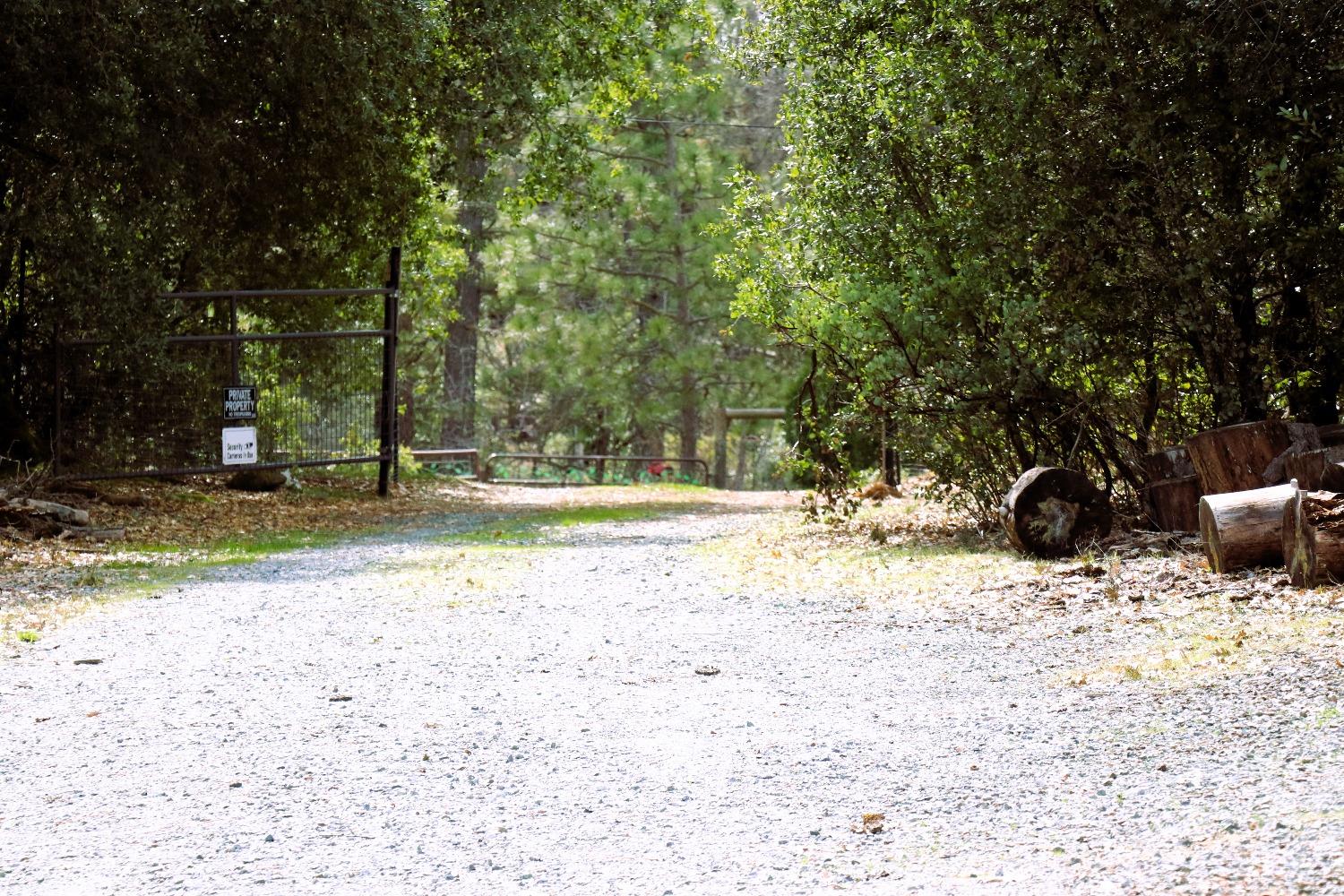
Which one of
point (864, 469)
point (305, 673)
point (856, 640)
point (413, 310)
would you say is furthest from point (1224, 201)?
point (413, 310)

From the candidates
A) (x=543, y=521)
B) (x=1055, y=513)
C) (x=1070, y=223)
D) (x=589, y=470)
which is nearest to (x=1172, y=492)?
(x=1055, y=513)

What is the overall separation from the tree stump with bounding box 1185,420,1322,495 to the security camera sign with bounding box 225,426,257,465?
9134 millimetres

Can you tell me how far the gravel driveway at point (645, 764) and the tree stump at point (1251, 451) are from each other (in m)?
2.15

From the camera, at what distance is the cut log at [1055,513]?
861 cm

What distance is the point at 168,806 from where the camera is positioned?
3.96 m

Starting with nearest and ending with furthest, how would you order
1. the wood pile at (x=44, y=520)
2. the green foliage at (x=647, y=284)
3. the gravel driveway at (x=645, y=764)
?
1. the gravel driveway at (x=645, y=764)
2. the wood pile at (x=44, y=520)
3. the green foliage at (x=647, y=284)

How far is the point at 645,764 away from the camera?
4312mm

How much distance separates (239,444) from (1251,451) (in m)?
9.48

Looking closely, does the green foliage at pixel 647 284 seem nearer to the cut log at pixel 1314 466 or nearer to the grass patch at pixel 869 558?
the grass patch at pixel 869 558

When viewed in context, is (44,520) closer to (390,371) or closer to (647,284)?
(390,371)

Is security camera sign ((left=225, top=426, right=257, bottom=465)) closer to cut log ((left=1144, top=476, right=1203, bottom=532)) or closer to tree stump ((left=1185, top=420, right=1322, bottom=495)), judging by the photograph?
cut log ((left=1144, top=476, right=1203, bottom=532))

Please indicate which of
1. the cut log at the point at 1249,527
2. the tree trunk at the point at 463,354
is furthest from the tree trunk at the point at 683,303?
the cut log at the point at 1249,527

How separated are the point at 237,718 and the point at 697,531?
798 cm

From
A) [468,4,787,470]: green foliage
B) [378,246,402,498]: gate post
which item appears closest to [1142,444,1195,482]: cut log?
[378,246,402,498]: gate post
